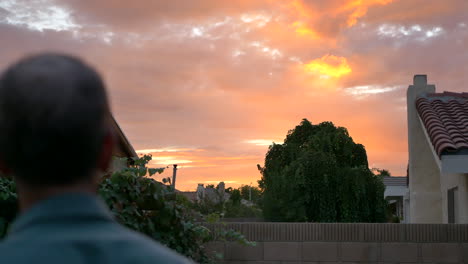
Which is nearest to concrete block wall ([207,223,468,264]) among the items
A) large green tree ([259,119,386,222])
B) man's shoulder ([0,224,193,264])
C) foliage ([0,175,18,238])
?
foliage ([0,175,18,238])

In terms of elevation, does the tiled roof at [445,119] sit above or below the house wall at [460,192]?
above

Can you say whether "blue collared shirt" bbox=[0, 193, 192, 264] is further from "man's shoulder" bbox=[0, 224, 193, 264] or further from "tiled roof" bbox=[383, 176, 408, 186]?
"tiled roof" bbox=[383, 176, 408, 186]

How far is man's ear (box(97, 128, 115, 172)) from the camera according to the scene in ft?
3.83

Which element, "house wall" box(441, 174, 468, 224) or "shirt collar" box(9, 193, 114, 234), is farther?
"house wall" box(441, 174, 468, 224)

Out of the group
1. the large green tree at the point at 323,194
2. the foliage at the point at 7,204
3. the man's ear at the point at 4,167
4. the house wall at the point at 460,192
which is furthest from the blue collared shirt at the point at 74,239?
the large green tree at the point at 323,194

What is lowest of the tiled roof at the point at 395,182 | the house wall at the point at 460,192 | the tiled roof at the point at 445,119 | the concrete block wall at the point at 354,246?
the concrete block wall at the point at 354,246

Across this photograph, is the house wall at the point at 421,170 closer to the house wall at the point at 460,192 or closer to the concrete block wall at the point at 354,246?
the house wall at the point at 460,192

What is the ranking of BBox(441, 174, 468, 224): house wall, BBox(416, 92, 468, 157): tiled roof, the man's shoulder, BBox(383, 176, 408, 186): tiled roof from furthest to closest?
BBox(383, 176, 408, 186): tiled roof < BBox(441, 174, 468, 224): house wall < BBox(416, 92, 468, 157): tiled roof < the man's shoulder

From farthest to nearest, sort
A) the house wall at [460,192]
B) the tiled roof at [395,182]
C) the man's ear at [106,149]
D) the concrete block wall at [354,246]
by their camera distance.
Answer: the tiled roof at [395,182], the house wall at [460,192], the concrete block wall at [354,246], the man's ear at [106,149]

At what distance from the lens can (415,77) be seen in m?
16.1

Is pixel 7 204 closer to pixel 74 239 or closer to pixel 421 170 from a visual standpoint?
pixel 74 239

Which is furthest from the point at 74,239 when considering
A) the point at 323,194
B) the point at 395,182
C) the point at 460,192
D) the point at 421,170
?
the point at 395,182

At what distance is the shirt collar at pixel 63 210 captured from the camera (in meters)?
1.09

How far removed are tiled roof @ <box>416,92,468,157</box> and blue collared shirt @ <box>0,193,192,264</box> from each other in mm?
9403
